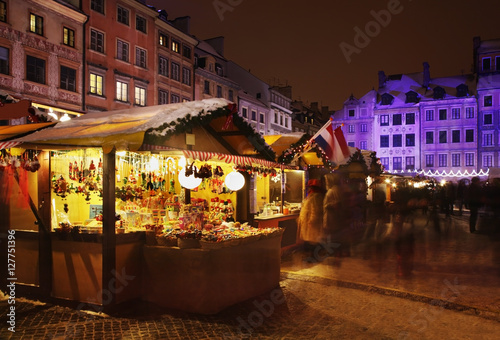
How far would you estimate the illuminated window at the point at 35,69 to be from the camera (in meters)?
20.6

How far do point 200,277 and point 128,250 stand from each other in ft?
4.37

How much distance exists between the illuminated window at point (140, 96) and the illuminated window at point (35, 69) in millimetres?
7223

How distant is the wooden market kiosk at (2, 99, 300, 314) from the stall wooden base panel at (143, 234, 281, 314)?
15mm

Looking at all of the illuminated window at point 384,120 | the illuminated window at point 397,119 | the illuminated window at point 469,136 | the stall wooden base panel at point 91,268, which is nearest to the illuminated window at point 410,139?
the illuminated window at point 397,119

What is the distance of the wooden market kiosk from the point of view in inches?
239

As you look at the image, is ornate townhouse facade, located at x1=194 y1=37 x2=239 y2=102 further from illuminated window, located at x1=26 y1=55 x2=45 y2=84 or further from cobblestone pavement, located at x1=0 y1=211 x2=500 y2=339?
cobblestone pavement, located at x1=0 y1=211 x2=500 y2=339

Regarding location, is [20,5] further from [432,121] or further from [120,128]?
[432,121]

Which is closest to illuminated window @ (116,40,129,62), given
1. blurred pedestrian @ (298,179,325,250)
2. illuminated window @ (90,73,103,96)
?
illuminated window @ (90,73,103,96)

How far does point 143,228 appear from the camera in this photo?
6.86m

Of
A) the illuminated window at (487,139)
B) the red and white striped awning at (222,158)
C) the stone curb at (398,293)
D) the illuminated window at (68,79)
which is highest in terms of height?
the illuminated window at (68,79)

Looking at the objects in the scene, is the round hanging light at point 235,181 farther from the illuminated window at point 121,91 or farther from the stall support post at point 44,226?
the illuminated window at point 121,91

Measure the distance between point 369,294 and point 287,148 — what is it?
5018 mm

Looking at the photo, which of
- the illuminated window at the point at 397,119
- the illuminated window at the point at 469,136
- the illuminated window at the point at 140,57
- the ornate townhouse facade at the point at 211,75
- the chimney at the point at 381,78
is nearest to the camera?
the illuminated window at the point at 140,57

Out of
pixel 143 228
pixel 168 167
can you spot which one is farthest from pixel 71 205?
pixel 143 228
